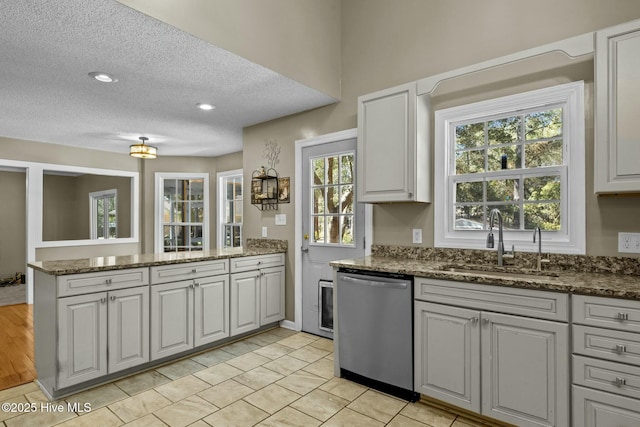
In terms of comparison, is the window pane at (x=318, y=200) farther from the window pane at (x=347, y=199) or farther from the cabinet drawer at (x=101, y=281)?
the cabinet drawer at (x=101, y=281)

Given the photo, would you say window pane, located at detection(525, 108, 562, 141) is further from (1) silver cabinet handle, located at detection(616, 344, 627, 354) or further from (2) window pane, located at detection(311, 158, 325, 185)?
(2) window pane, located at detection(311, 158, 325, 185)

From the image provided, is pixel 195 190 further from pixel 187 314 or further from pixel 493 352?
pixel 493 352

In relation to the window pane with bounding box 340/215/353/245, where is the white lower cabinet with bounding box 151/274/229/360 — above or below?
below

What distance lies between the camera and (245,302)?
3592 millimetres

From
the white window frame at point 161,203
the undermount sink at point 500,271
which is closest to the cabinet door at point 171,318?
the undermount sink at point 500,271

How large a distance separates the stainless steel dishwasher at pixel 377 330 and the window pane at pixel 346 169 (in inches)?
44.3

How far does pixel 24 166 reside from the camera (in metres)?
5.09

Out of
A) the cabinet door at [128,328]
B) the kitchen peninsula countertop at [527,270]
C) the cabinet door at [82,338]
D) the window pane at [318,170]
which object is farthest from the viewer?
the window pane at [318,170]

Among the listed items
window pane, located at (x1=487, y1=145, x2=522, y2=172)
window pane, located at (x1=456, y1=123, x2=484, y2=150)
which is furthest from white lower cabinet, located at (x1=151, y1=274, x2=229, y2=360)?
window pane, located at (x1=487, y1=145, x2=522, y2=172)

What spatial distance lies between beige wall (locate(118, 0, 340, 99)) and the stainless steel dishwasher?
5.96ft

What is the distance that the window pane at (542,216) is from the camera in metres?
2.46

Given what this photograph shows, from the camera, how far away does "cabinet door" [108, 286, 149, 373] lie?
2629 millimetres

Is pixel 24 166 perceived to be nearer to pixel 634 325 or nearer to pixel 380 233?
pixel 380 233

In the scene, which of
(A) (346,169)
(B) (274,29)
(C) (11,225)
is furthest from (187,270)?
(C) (11,225)
